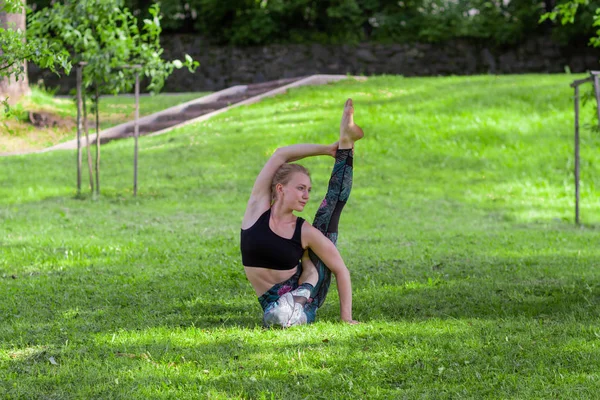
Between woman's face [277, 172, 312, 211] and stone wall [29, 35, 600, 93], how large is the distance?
26722mm

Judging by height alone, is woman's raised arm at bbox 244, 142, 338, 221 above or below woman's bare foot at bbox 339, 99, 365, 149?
below

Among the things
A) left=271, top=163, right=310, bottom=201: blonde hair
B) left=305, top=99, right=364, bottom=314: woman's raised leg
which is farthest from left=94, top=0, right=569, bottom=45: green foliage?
left=271, top=163, right=310, bottom=201: blonde hair

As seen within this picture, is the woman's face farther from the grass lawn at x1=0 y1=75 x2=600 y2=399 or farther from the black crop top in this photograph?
the grass lawn at x1=0 y1=75 x2=600 y2=399

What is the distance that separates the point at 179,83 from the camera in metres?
32.5

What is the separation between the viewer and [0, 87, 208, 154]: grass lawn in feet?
65.6

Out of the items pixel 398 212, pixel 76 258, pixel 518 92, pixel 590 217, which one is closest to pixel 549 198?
pixel 590 217

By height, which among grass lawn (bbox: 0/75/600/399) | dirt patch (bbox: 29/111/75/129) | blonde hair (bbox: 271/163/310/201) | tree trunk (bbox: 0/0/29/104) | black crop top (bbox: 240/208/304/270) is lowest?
grass lawn (bbox: 0/75/600/399)

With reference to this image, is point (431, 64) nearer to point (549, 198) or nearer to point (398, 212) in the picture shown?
point (549, 198)

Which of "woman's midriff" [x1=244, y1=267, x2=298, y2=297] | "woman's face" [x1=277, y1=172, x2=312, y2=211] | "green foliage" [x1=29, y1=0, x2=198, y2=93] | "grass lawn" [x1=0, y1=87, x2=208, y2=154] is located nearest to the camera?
"woman's face" [x1=277, y1=172, x2=312, y2=211]

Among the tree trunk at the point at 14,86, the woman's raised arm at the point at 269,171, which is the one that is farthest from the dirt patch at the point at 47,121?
the woman's raised arm at the point at 269,171

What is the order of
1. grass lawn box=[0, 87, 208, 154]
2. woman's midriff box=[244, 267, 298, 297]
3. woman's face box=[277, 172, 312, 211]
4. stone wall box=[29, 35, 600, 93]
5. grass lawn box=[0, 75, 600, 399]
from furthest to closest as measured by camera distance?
1. stone wall box=[29, 35, 600, 93]
2. grass lawn box=[0, 87, 208, 154]
3. woman's midriff box=[244, 267, 298, 297]
4. woman's face box=[277, 172, 312, 211]
5. grass lawn box=[0, 75, 600, 399]

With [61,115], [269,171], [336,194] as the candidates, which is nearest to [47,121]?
[61,115]

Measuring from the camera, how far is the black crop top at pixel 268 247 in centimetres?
543

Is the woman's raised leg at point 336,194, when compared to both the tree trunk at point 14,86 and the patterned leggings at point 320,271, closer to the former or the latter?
the patterned leggings at point 320,271
